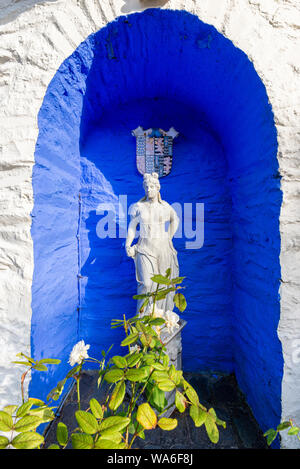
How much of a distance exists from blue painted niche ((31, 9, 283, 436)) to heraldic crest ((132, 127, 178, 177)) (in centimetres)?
9

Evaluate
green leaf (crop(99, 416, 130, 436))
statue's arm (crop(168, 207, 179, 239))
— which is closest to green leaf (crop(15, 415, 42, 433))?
green leaf (crop(99, 416, 130, 436))

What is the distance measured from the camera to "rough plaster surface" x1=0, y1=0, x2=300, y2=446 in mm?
1142

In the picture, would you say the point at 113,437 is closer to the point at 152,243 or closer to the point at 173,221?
the point at 152,243

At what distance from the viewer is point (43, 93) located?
127 centimetres

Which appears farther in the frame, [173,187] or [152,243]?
[173,187]

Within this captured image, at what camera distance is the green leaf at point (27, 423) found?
0.42 m

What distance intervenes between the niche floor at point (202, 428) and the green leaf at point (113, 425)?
118 cm

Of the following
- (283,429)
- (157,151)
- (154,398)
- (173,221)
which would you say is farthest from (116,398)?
(157,151)

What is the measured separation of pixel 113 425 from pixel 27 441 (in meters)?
0.17

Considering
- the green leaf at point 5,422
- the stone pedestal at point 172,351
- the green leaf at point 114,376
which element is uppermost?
the green leaf at point 114,376

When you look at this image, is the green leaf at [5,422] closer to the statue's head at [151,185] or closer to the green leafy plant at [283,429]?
the green leafy plant at [283,429]

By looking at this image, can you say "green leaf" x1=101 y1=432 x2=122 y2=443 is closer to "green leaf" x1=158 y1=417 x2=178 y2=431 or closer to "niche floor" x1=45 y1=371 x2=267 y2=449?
"green leaf" x1=158 y1=417 x2=178 y2=431

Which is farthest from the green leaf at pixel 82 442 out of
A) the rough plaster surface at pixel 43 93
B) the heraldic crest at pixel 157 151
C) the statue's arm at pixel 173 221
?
the heraldic crest at pixel 157 151
